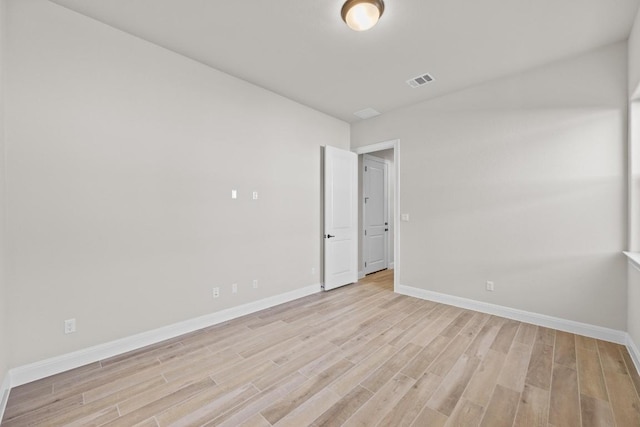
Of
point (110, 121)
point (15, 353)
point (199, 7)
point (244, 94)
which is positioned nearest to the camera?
point (15, 353)

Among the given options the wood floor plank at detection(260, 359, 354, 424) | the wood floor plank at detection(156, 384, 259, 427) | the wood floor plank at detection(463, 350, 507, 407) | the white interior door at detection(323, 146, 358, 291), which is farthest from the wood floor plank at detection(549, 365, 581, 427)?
the white interior door at detection(323, 146, 358, 291)

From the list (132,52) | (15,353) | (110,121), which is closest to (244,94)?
(132,52)

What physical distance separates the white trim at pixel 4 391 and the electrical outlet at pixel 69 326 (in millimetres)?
380

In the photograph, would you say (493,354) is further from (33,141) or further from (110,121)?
(33,141)

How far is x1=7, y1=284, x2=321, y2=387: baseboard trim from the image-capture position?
6.79 ft

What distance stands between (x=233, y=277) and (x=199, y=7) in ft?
8.94

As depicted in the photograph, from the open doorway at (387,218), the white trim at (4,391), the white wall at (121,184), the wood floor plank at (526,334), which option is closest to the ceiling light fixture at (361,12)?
the white wall at (121,184)

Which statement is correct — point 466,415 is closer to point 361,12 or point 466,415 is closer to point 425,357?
point 425,357

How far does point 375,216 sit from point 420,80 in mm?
2968

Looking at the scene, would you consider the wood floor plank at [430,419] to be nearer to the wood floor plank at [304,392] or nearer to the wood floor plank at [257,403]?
the wood floor plank at [304,392]

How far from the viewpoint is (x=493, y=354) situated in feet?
8.04

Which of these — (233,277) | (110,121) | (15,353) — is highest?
(110,121)

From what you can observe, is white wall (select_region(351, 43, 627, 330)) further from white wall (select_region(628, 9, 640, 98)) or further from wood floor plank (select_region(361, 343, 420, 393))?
wood floor plank (select_region(361, 343, 420, 393))

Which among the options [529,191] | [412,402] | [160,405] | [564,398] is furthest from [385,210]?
[160,405]
